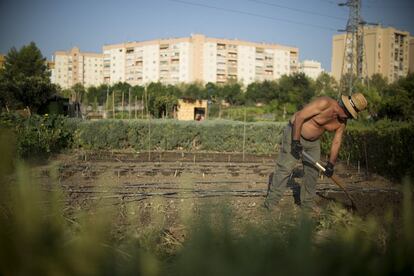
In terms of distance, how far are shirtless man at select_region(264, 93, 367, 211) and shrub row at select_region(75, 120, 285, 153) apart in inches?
372

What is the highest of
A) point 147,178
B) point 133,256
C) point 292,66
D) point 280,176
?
point 292,66

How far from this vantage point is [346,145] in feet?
40.4

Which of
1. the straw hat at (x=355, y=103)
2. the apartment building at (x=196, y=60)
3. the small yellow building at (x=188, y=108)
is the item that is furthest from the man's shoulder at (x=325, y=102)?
the apartment building at (x=196, y=60)

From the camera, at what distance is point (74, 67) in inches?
4331

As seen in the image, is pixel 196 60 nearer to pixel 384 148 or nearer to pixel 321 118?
pixel 384 148

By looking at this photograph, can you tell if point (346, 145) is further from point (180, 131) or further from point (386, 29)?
point (386, 29)

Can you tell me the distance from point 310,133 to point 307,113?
0.44 metres

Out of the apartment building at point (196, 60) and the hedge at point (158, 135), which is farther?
the apartment building at point (196, 60)

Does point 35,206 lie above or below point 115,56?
below

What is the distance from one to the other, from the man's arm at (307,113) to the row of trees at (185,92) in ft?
35.0

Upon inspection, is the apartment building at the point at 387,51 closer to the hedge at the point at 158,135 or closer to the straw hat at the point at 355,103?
the hedge at the point at 158,135

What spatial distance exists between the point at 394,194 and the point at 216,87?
60.3m

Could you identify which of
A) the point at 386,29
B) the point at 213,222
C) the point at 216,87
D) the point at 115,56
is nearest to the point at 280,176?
the point at 213,222

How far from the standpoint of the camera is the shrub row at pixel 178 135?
15070mm
